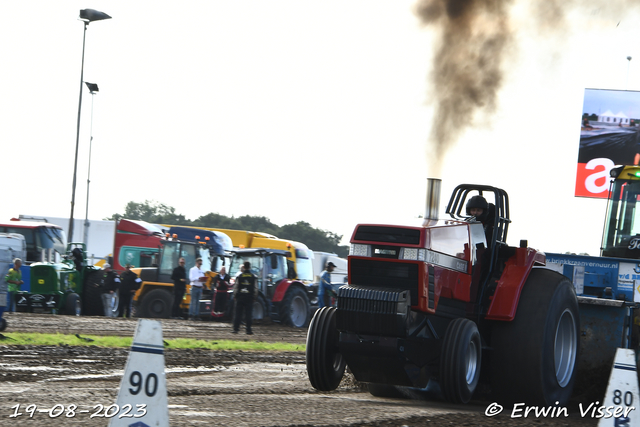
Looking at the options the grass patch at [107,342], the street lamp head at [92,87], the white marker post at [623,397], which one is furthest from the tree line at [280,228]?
the white marker post at [623,397]


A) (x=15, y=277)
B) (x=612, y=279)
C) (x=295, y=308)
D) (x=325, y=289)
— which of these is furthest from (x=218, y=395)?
(x=295, y=308)

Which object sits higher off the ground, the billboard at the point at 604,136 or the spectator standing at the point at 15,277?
the billboard at the point at 604,136

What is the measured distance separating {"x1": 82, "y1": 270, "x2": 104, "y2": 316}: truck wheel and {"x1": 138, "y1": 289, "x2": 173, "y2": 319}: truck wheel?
119 cm

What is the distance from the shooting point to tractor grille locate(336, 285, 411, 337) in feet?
23.1

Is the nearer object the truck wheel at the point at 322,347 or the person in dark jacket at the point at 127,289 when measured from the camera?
the truck wheel at the point at 322,347

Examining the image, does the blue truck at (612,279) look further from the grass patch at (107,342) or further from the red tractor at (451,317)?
the grass patch at (107,342)

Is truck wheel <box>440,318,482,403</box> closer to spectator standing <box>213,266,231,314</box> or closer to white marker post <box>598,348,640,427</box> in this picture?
white marker post <box>598,348,640,427</box>

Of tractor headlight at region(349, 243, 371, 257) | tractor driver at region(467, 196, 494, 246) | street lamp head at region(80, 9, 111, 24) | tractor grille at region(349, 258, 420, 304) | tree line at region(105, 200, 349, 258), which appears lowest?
tree line at region(105, 200, 349, 258)

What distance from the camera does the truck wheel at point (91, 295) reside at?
23391 mm

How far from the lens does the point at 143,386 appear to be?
452 centimetres

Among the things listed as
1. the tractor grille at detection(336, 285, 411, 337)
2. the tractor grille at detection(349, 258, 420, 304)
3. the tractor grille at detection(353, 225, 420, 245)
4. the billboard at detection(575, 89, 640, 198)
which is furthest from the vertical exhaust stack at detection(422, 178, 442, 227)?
the billboard at detection(575, 89, 640, 198)

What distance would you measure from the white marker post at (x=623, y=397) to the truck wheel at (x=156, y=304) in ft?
62.6

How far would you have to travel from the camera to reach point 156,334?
4.61 m

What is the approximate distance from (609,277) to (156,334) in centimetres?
866
